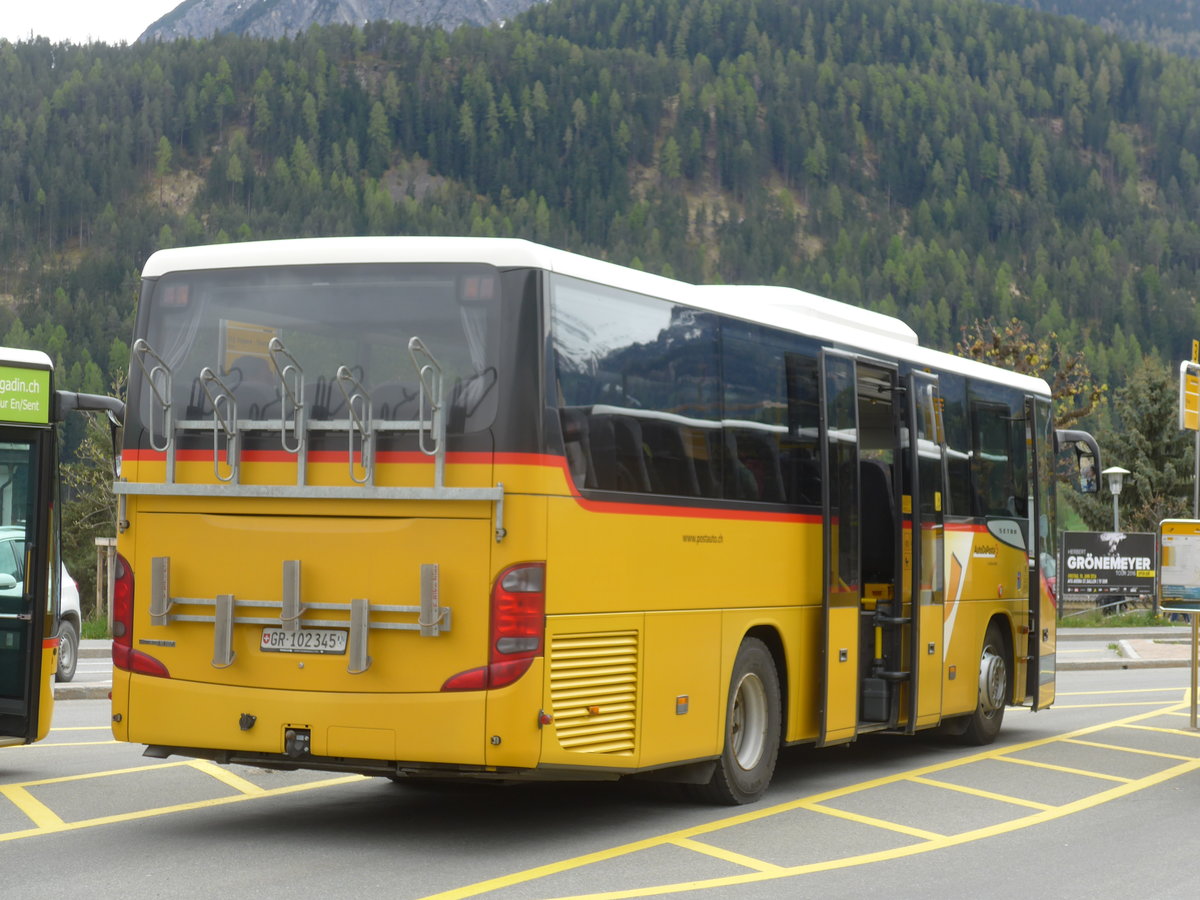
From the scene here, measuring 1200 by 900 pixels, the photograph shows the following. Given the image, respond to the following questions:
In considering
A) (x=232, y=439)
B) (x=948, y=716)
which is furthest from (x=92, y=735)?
(x=948, y=716)

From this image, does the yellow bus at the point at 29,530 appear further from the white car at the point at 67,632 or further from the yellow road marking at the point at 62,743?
the white car at the point at 67,632

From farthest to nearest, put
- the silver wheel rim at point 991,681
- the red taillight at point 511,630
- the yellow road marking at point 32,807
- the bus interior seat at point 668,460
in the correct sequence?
the silver wheel rim at point 991,681
the bus interior seat at point 668,460
the yellow road marking at point 32,807
the red taillight at point 511,630

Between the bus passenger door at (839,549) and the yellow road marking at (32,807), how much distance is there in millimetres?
4897

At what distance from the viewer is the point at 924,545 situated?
12.8 meters

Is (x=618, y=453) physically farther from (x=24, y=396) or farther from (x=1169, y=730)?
(x=1169, y=730)

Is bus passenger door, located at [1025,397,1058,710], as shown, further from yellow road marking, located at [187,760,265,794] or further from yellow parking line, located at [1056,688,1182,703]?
yellow road marking, located at [187,760,265,794]

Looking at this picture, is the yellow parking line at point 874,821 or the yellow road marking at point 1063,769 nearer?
the yellow parking line at point 874,821

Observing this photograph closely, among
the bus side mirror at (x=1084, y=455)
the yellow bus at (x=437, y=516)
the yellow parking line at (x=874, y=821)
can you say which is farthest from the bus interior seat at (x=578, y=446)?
the bus side mirror at (x=1084, y=455)

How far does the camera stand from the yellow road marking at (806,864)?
7605mm

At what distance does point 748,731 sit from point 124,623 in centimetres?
388

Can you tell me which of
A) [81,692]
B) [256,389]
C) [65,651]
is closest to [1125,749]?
[256,389]

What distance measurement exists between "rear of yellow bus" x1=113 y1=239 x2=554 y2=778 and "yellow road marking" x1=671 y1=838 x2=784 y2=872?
1.15m

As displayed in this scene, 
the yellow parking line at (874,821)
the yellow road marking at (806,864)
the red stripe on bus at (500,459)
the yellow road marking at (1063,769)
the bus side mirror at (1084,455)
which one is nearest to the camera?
the yellow road marking at (806,864)

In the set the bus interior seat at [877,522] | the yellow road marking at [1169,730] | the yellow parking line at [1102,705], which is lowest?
the yellow parking line at [1102,705]
